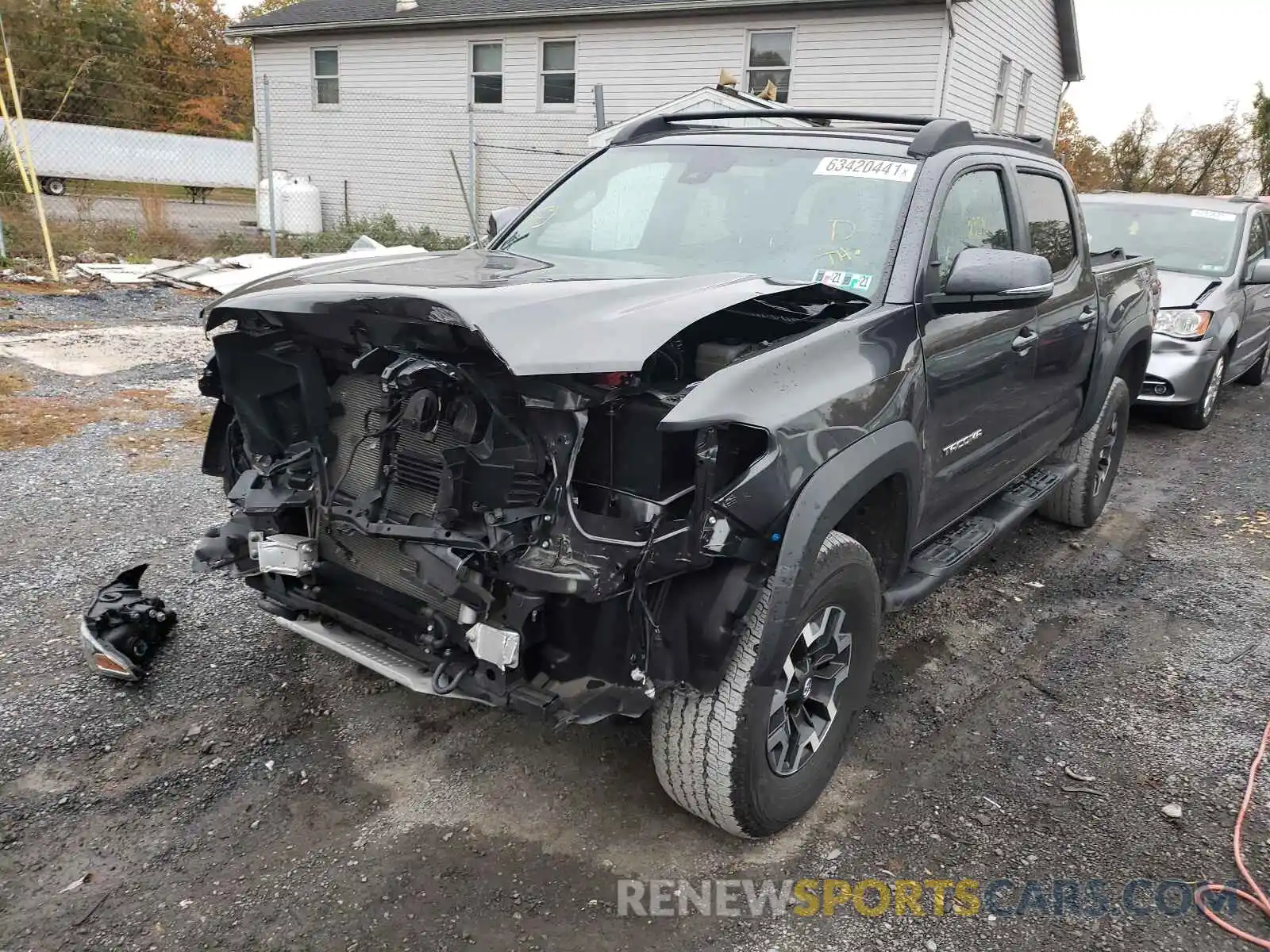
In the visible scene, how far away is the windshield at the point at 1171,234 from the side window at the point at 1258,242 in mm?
256

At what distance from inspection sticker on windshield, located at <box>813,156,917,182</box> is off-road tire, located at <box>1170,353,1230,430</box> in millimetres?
5520

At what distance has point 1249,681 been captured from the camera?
3826 millimetres

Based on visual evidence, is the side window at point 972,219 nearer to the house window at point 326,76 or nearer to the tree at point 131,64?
the house window at point 326,76

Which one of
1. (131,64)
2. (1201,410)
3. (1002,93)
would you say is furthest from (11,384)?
(131,64)

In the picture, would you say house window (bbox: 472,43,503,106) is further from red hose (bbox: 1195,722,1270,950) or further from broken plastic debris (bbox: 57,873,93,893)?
red hose (bbox: 1195,722,1270,950)

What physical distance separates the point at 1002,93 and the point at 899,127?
1464cm

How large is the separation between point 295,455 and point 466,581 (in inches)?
31.9

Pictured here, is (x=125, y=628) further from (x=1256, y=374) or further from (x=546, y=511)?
(x=1256, y=374)

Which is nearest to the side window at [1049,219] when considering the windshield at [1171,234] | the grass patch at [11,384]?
the windshield at [1171,234]

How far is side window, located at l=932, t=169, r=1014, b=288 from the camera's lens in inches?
131

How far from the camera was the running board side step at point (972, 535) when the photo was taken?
3.28 metres

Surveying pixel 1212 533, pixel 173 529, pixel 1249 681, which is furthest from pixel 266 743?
pixel 1212 533

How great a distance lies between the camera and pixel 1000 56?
52.2 feet

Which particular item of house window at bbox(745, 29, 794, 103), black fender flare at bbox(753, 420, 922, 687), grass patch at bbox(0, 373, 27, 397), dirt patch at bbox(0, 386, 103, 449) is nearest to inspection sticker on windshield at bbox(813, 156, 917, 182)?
black fender flare at bbox(753, 420, 922, 687)
